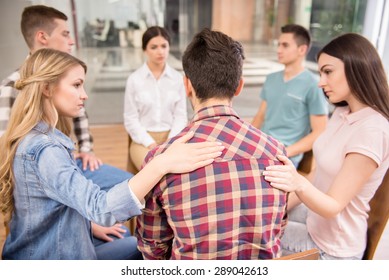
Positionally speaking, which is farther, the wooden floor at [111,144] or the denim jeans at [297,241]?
the wooden floor at [111,144]

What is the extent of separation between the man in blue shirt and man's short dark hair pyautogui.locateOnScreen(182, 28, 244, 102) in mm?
1266

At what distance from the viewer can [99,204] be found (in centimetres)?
92

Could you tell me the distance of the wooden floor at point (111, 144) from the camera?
11.2 ft

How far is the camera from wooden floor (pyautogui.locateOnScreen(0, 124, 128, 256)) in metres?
3.42

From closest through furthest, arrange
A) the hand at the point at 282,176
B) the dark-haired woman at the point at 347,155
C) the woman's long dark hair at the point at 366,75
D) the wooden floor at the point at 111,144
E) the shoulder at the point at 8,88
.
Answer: the hand at the point at 282,176
the dark-haired woman at the point at 347,155
the woman's long dark hair at the point at 366,75
the shoulder at the point at 8,88
the wooden floor at the point at 111,144

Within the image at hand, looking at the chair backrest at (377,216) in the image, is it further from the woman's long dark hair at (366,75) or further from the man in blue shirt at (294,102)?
the man in blue shirt at (294,102)

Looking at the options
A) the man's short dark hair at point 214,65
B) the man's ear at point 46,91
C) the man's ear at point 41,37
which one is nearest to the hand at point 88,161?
the man's ear at point 41,37

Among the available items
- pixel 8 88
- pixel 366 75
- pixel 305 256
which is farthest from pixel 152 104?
pixel 305 256

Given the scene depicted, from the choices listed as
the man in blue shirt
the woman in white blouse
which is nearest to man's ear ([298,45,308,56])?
the man in blue shirt

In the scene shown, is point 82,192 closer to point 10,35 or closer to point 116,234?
point 116,234

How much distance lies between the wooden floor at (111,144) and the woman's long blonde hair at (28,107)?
2.18 meters

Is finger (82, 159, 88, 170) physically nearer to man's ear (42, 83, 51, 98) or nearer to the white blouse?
the white blouse

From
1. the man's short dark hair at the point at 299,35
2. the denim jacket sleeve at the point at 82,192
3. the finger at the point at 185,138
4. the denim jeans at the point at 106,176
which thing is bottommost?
the denim jeans at the point at 106,176
